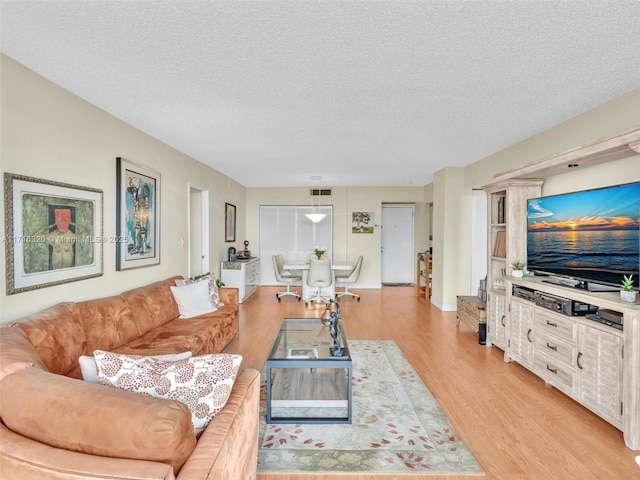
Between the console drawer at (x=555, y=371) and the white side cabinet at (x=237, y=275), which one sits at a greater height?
the white side cabinet at (x=237, y=275)

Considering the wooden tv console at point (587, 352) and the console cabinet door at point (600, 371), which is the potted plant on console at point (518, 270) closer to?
the wooden tv console at point (587, 352)

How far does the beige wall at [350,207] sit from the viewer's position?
8.29 metres

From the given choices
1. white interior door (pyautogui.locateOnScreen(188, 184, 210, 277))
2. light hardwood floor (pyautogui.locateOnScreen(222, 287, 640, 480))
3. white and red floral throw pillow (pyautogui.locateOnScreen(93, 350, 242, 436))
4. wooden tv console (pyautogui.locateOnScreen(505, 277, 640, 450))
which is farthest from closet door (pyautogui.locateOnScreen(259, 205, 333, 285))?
white and red floral throw pillow (pyautogui.locateOnScreen(93, 350, 242, 436))

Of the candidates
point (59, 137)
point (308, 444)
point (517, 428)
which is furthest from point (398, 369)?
point (59, 137)

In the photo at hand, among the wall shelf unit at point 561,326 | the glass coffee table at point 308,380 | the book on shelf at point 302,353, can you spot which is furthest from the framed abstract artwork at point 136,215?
the wall shelf unit at point 561,326

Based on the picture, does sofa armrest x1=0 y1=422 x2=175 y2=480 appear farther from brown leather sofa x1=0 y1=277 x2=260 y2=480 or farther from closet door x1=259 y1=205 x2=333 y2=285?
closet door x1=259 y1=205 x2=333 y2=285

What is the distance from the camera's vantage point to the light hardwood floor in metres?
2.02

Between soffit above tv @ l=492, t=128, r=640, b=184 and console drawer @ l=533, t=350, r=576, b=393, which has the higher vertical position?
soffit above tv @ l=492, t=128, r=640, b=184

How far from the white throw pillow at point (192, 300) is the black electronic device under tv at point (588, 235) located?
352 centimetres

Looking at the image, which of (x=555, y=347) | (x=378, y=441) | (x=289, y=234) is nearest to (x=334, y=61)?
(x=378, y=441)

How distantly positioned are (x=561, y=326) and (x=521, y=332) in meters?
0.59

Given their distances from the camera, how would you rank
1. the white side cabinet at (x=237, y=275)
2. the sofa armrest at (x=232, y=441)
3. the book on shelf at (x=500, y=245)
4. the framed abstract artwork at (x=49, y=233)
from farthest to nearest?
the white side cabinet at (x=237, y=275) → the book on shelf at (x=500, y=245) → the framed abstract artwork at (x=49, y=233) → the sofa armrest at (x=232, y=441)

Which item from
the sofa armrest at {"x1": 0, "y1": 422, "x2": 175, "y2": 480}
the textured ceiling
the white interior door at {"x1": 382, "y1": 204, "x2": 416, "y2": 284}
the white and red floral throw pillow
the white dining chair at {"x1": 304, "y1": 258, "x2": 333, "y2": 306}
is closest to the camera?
the sofa armrest at {"x1": 0, "y1": 422, "x2": 175, "y2": 480}

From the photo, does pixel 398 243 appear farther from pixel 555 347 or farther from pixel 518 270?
pixel 555 347
